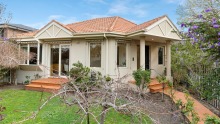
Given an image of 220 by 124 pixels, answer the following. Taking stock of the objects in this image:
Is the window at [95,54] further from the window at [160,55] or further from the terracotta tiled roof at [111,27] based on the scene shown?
the window at [160,55]

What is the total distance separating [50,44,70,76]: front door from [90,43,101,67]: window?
2.65m

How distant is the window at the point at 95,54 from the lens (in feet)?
50.7

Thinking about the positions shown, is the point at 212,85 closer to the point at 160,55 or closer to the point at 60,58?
the point at 160,55

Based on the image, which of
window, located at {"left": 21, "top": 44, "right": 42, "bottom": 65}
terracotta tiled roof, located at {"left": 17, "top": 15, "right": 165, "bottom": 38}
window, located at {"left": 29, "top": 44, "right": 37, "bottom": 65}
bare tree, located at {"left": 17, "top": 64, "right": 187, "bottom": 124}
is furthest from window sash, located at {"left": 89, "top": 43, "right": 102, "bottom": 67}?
bare tree, located at {"left": 17, "top": 64, "right": 187, "bottom": 124}

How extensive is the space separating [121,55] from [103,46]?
180 centimetres

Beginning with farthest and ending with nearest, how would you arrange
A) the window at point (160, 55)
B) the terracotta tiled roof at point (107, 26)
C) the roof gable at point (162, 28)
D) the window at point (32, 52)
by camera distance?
the window at point (160, 55)
the window at point (32, 52)
the terracotta tiled roof at point (107, 26)
the roof gable at point (162, 28)

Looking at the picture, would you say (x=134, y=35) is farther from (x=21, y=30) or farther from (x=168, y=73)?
(x=21, y=30)

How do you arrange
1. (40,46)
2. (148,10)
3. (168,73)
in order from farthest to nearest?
(148,10) → (40,46) → (168,73)

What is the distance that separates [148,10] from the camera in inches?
928

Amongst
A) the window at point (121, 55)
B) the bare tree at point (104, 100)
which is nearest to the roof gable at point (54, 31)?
the window at point (121, 55)

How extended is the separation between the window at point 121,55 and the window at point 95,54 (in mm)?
1629

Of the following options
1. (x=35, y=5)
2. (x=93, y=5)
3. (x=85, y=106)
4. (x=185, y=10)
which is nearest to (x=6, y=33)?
(x=35, y=5)

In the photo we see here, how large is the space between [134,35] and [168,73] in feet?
17.7

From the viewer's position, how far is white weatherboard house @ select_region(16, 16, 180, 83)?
14.3 m
